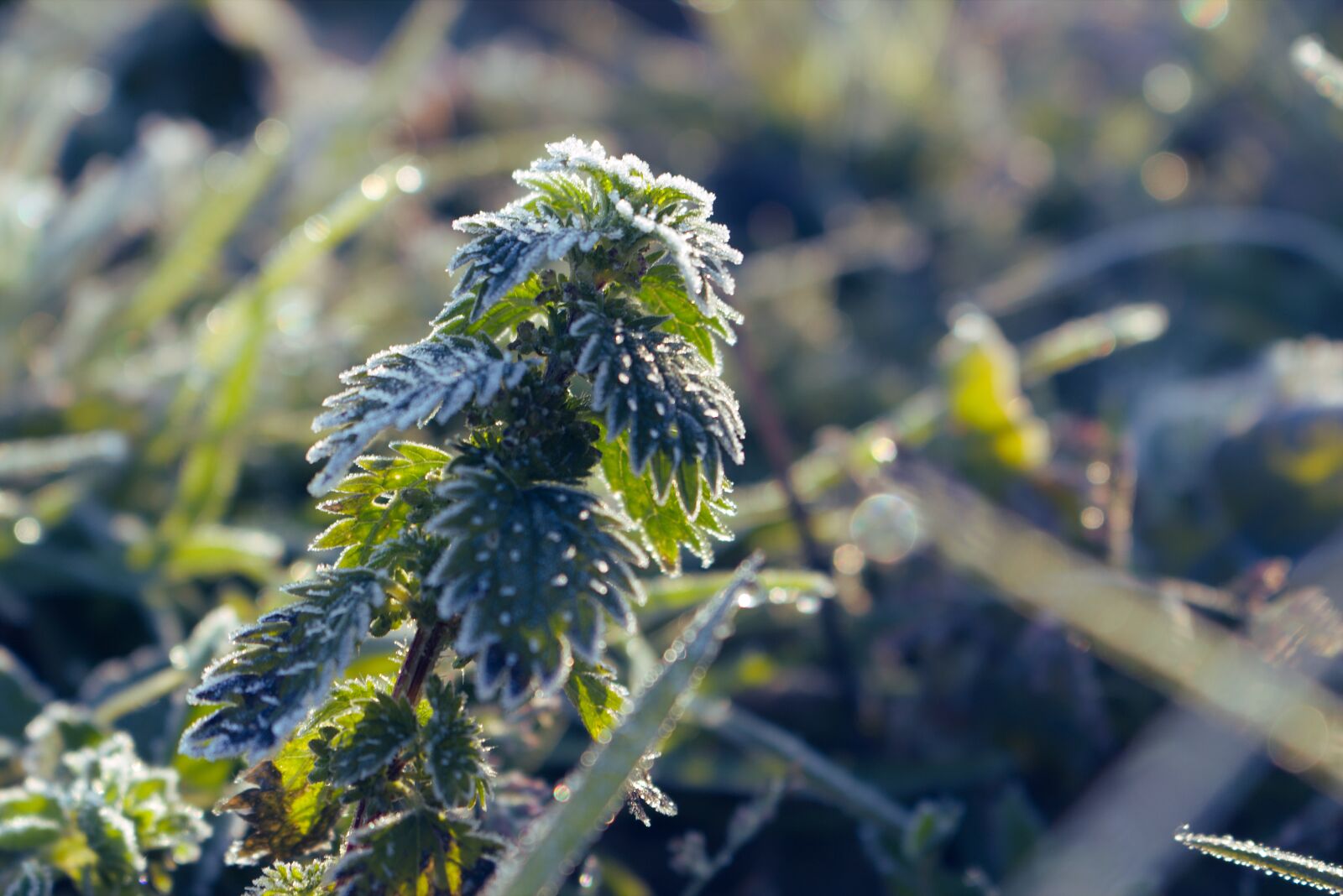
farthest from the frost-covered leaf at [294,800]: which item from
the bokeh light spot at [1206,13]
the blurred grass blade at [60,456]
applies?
the bokeh light spot at [1206,13]

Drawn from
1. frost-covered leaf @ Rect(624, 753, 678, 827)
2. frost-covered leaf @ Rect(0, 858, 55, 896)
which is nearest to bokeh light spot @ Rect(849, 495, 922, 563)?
frost-covered leaf @ Rect(624, 753, 678, 827)

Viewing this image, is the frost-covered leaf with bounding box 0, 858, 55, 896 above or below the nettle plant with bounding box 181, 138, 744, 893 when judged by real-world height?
below

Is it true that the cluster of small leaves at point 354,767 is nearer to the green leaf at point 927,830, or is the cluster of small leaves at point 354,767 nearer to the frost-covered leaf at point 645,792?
the frost-covered leaf at point 645,792

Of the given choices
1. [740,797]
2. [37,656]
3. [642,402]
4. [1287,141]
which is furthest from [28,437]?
[1287,141]

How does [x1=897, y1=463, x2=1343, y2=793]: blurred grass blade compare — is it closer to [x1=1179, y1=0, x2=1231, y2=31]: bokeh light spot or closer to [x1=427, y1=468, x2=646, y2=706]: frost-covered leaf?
[x1=427, y1=468, x2=646, y2=706]: frost-covered leaf

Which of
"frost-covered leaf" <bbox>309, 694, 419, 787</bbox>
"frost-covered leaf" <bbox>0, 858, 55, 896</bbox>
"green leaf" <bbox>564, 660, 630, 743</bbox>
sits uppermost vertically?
"green leaf" <bbox>564, 660, 630, 743</bbox>

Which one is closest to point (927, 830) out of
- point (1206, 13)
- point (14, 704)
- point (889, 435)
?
point (889, 435)

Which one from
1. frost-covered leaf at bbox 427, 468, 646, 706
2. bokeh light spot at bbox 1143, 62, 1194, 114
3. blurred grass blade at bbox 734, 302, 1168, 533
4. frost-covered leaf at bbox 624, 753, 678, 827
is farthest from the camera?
bokeh light spot at bbox 1143, 62, 1194, 114

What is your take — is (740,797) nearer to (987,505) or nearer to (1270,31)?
(987,505)
